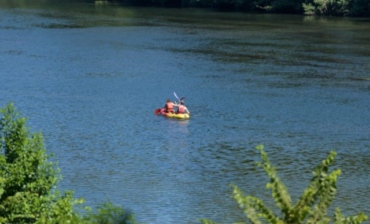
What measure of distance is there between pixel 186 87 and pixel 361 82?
9.73 meters

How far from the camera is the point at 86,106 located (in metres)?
38.3

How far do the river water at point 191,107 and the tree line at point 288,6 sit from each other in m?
13.5

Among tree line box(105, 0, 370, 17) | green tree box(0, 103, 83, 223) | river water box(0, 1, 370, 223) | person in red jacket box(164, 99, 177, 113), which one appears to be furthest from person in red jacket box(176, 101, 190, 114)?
tree line box(105, 0, 370, 17)

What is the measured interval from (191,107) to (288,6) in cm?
5361

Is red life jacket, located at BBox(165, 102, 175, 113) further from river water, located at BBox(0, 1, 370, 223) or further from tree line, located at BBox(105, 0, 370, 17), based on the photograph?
tree line, located at BBox(105, 0, 370, 17)

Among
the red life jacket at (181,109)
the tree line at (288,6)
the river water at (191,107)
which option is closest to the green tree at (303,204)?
the river water at (191,107)

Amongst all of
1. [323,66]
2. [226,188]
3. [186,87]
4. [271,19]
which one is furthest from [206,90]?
[271,19]

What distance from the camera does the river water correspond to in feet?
84.8

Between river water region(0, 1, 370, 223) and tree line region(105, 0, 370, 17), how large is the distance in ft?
44.4

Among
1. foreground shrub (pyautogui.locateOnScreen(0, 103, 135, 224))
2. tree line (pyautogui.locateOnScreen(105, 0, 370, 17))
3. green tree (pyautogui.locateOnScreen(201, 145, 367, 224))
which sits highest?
green tree (pyautogui.locateOnScreen(201, 145, 367, 224))

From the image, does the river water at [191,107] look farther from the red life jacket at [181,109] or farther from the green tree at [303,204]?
the green tree at [303,204]

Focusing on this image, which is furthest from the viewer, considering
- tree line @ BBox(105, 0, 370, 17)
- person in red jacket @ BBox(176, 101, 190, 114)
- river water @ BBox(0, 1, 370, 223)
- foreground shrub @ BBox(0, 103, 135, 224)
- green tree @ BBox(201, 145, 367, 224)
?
tree line @ BBox(105, 0, 370, 17)

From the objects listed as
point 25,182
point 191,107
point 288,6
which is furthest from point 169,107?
point 288,6

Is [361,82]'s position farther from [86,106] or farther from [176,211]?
[176,211]
